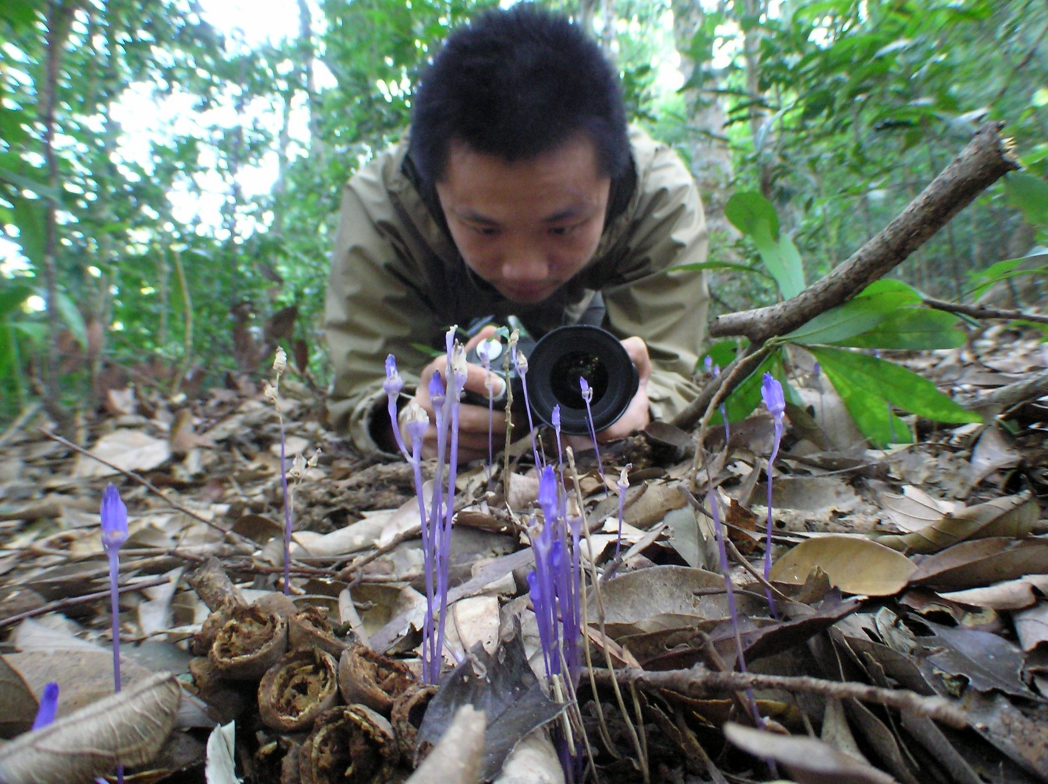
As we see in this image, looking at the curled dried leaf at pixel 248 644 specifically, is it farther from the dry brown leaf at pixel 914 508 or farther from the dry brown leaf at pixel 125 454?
the dry brown leaf at pixel 125 454

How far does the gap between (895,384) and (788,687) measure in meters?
0.82

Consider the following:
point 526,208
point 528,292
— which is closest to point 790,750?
point 526,208

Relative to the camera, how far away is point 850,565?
726 mm

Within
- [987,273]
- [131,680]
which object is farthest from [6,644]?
[987,273]

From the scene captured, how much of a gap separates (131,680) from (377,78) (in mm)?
3807

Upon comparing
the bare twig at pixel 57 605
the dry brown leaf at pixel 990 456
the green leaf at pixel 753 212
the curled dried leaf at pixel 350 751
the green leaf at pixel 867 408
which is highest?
the green leaf at pixel 753 212

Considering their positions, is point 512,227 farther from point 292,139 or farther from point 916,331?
point 292,139

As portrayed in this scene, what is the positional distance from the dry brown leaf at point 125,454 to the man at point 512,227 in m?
0.60

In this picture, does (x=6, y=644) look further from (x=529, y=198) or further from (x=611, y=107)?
(x=611, y=107)

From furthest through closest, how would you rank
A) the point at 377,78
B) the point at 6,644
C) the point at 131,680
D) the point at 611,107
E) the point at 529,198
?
the point at 377,78, the point at 611,107, the point at 529,198, the point at 6,644, the point at 131,680

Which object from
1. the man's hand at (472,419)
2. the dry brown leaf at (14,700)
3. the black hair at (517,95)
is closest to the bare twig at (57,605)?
the dry brown leaf at (14,700)

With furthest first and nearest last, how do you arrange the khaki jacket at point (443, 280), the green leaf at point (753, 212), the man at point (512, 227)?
the khaki jacket at point (443, 280)
the man at point (512, 227)
the green leaf at point (753, 212)

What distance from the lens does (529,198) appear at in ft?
5.89

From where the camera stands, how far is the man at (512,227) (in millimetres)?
1772
